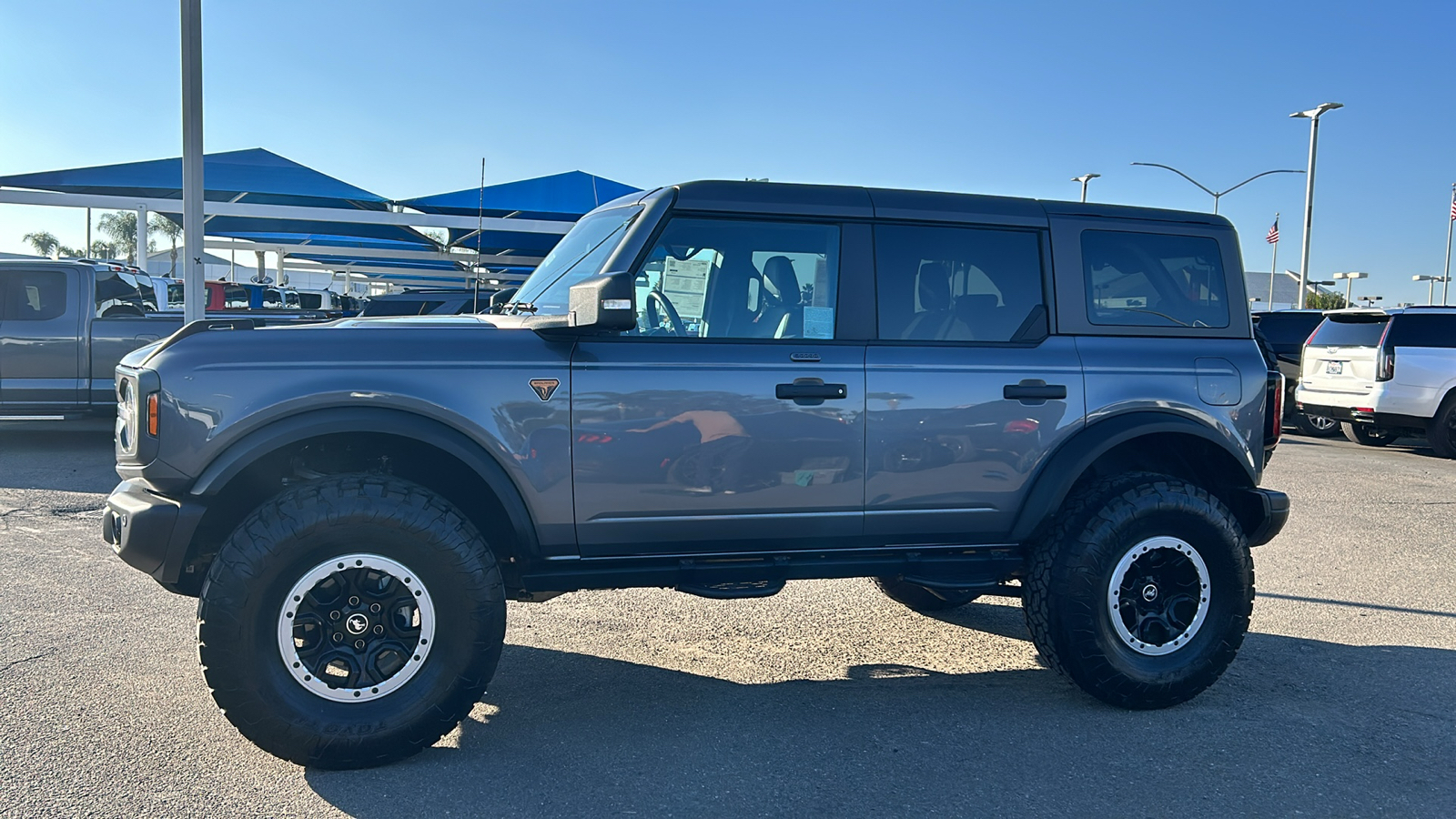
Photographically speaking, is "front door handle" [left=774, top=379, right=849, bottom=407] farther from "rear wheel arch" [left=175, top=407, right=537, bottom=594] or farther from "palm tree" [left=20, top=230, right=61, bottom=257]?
"palm tree" [left=20, top=230, right=61, bottom=257]

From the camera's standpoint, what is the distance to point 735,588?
417 centimetres

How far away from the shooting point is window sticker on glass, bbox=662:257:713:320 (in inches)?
164

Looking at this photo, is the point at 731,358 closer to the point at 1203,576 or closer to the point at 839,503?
the point at 839,503

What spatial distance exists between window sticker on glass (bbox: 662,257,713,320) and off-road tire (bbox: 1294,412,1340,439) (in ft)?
46.1

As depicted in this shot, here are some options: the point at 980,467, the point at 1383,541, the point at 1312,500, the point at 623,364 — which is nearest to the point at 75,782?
the point at 623,364

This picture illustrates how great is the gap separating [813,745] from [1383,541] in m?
5.96

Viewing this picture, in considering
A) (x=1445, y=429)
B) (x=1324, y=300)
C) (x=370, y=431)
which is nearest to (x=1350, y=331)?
(x=1445, y=429)

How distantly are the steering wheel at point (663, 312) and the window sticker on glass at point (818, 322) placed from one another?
0.49m

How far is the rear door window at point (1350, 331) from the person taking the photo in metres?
13.3

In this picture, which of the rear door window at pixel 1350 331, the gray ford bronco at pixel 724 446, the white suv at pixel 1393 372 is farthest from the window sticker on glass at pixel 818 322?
the rear door window at pixel 1350 331

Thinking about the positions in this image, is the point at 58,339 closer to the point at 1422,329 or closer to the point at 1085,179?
the point at 1422,329

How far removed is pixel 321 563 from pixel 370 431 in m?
0.48

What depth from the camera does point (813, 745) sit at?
3.94m

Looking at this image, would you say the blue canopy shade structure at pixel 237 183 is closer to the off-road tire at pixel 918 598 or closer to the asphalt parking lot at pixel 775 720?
the asphalt parking lot at pixel 775 720
